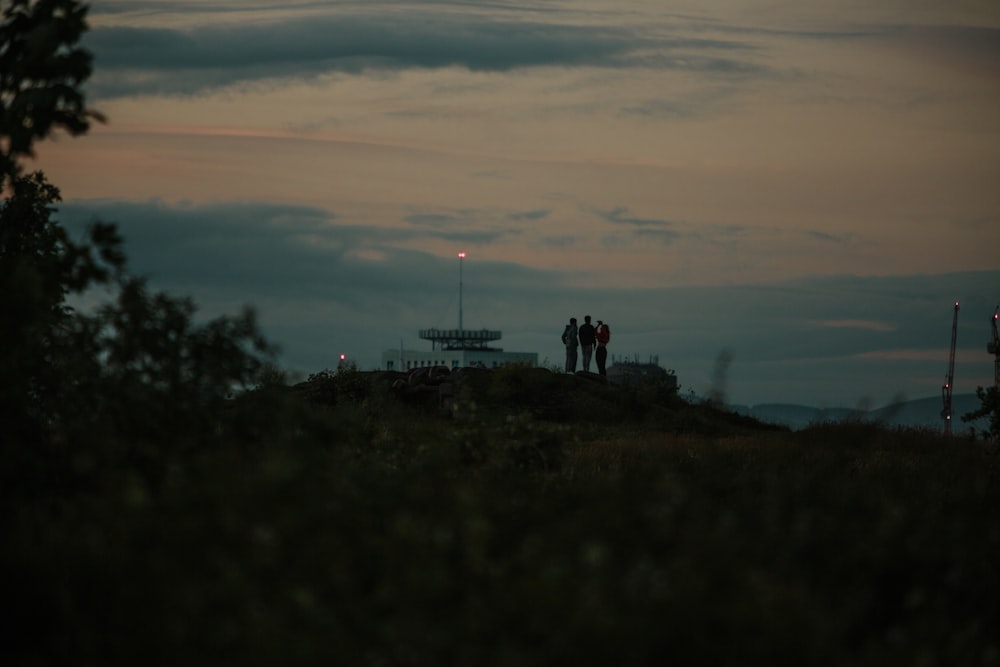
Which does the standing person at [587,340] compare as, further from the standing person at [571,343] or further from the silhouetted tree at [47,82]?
the silhouetted tree at [47,82]

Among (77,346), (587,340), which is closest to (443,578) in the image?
(77,346)

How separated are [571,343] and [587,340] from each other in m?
0.60

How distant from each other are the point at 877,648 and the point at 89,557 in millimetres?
4329

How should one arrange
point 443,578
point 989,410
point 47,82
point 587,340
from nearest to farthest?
point 443,578 < point 47,82 < point 989,410 < point 587,340

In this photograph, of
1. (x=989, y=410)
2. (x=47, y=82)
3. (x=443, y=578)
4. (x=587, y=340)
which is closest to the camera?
(x=443, y=578)

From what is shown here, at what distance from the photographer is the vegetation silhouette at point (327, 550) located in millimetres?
6090

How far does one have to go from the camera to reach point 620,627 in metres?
5.96

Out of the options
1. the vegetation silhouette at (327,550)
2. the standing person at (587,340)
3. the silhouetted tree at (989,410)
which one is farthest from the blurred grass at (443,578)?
the standing person at (587,340)

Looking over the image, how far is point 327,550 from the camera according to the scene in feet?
21.1

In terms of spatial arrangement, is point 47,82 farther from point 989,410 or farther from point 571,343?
point 571,343

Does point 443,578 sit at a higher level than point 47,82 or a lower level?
lower

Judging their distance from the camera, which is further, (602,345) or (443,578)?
(602,345)

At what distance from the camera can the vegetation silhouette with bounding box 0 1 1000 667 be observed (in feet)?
20.0

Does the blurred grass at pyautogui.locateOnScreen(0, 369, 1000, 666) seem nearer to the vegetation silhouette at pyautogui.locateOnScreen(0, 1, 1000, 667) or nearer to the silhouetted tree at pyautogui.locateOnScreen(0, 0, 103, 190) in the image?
the vegetation silhouette at pyautogui.locateOnScreen(0, 1, 1000, 667)
